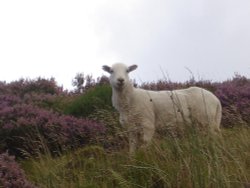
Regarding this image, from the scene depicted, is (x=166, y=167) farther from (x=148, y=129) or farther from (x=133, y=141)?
(x=148, y=129)

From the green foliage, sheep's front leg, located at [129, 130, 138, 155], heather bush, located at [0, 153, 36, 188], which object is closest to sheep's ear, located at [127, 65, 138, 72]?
sheep's front leg, located at [129, 130, 138, 155]

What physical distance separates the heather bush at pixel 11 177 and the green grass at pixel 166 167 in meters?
0.40

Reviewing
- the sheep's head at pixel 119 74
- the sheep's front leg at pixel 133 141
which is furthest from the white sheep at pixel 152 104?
the sheep's front leg at pixel 133 141

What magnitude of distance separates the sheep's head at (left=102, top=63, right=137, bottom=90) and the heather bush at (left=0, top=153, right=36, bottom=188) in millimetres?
3073

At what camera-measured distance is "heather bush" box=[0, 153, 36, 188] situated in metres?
6.79

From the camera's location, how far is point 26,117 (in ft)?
36.5

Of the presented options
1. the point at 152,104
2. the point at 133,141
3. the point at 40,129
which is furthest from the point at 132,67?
the point at 133,141

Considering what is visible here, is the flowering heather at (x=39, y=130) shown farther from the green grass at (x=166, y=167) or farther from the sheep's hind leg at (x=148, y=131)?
the green grass at (x=166, y=167)

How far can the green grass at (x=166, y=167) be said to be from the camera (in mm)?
6406

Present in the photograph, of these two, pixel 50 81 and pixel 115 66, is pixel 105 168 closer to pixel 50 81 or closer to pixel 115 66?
pixel 115 66

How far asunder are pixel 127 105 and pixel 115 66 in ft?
2.82

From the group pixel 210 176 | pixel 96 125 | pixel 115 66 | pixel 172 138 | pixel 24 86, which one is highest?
pixel 24 86

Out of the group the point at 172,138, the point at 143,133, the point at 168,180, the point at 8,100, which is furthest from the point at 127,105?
the point at 8,100

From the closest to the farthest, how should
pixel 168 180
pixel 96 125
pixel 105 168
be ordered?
pixel 168 180, pixel 105 168, pixel 96 125
